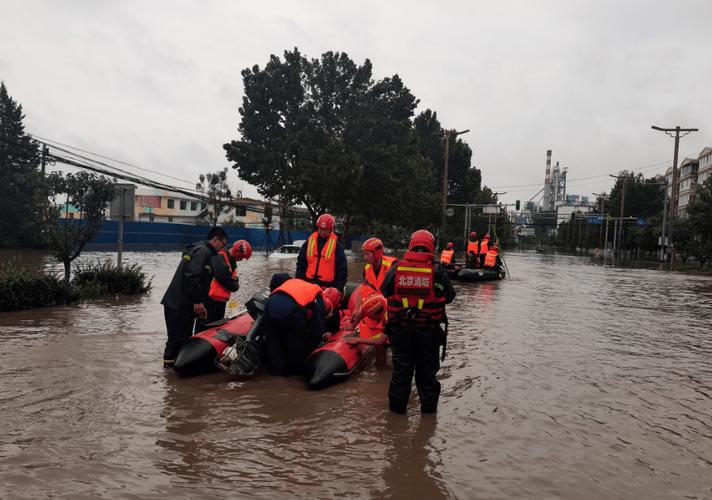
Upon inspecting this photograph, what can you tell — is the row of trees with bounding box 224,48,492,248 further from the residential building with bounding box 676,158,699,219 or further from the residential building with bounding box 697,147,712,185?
the residential building with bounding box 676,158,699,219

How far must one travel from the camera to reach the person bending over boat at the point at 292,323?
6.25m

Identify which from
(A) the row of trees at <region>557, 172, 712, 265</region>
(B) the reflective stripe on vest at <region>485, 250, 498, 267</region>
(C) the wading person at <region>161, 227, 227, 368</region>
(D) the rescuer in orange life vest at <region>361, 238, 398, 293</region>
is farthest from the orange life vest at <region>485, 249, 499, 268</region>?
(A) the row of trees at <region>557, 172, 712, 265</region>

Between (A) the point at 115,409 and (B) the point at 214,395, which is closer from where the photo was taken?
(A) the point at 115,409

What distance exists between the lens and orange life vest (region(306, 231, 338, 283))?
7812 mm

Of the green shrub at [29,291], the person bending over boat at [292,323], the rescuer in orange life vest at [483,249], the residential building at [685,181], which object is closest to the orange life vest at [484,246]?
the rescuer in orange life vest at [483,249]

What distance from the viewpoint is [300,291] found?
6.36 metres

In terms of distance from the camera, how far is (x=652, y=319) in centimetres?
1332

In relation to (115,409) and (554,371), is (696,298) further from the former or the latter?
(115,409)

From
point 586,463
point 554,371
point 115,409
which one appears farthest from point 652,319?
point 115,409

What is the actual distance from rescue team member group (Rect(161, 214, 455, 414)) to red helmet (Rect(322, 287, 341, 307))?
0.04 feet

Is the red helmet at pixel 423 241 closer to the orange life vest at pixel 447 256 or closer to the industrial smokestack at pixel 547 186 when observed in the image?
the orange life vest at pixel 447 256

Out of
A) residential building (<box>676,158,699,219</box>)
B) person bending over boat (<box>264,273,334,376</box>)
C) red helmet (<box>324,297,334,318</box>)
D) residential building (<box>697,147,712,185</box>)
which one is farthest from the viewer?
residential building (<box>676,158,699,219</box>)

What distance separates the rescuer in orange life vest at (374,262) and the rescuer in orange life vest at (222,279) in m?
1.51

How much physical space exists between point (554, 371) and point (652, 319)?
22.6 ft
